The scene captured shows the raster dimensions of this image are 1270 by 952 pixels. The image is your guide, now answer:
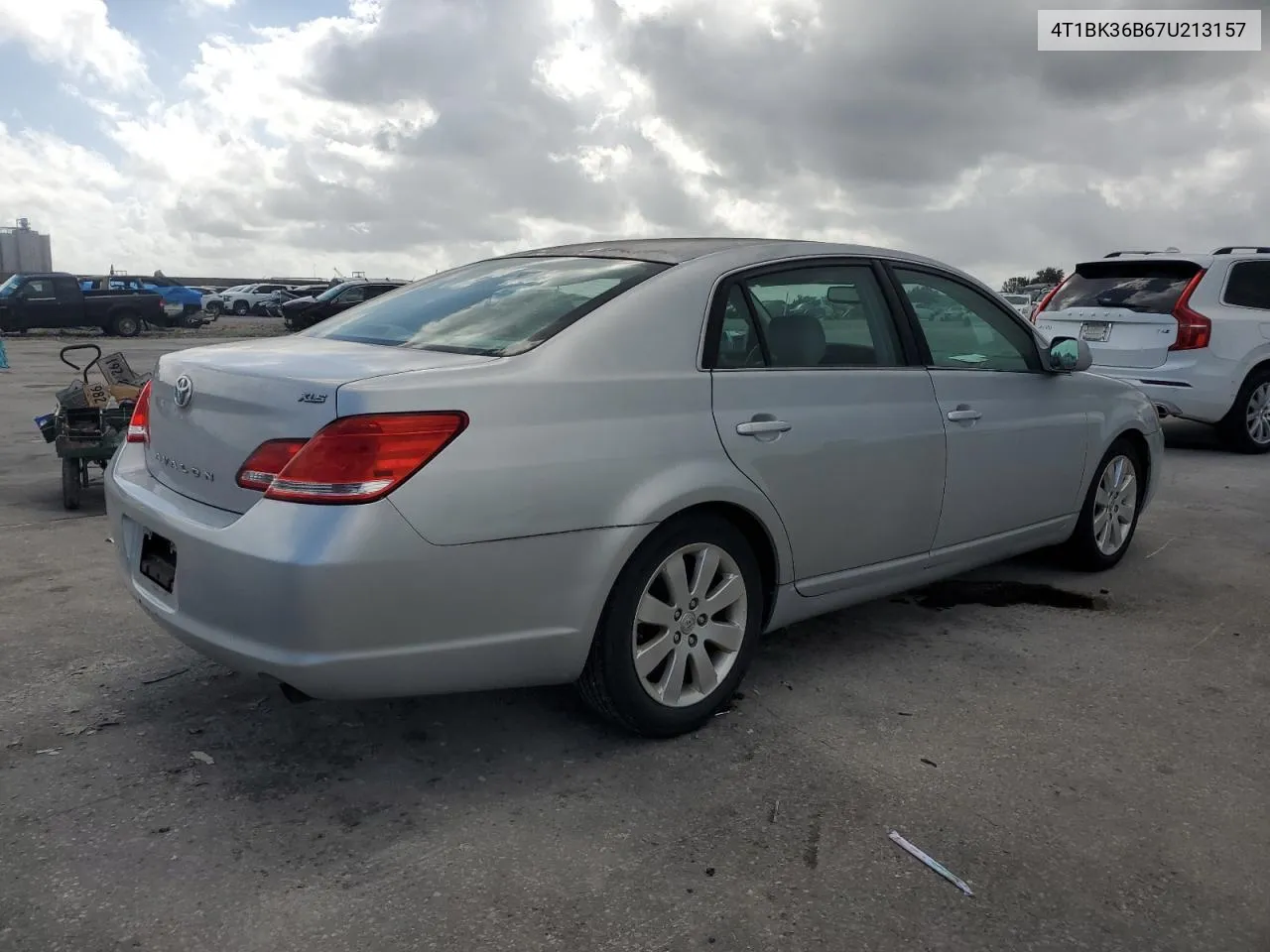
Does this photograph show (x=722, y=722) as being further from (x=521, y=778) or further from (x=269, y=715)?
(x=269, y=715)

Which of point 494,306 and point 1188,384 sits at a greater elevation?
point 494,306

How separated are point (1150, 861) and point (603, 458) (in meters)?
1.71

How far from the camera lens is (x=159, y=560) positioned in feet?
10.1

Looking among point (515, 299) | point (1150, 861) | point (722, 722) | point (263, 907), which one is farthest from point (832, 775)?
point (515, 299)

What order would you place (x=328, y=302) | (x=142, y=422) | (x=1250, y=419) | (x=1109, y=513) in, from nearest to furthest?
(x=142, y=422) → (x=1109, y=513) → (x=1250, y=419) → (x=328, y=302)

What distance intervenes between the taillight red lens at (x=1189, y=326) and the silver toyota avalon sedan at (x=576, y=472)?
5.47 m

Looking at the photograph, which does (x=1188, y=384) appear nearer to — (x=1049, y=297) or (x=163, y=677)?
(x=1049, y=297)

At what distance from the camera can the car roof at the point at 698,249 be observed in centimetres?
362

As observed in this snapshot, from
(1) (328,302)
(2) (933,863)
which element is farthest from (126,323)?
(2) (933,863)

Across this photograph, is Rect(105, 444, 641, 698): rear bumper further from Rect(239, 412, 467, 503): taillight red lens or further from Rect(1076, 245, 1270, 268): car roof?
Rect(1076, 245, 1270, 268): car roof

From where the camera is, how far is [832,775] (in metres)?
3.06

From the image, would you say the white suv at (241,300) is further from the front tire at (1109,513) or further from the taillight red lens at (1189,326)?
the front tire at (1109,513)

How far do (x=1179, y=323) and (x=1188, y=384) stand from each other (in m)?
0.51

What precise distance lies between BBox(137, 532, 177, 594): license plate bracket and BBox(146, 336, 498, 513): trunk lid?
0.16 m
